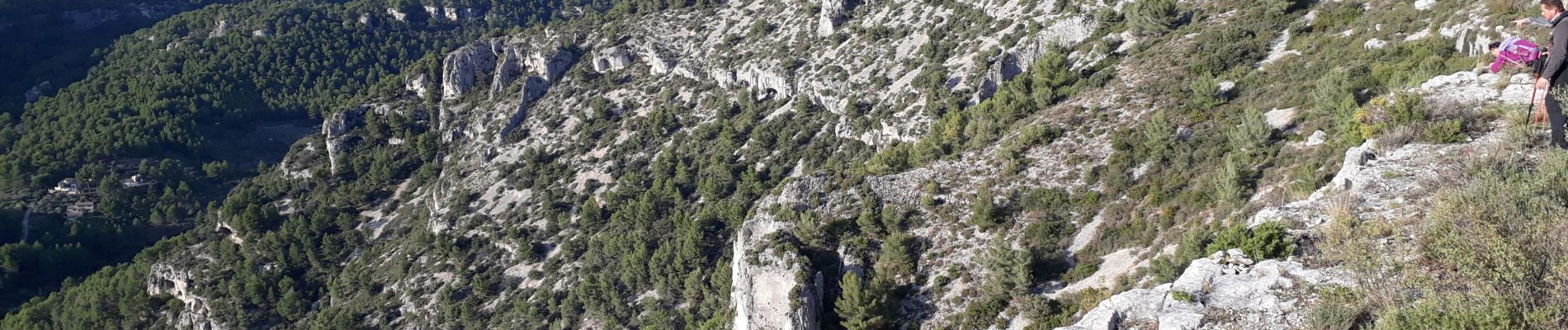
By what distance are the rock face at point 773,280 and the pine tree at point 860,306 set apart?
5.06 feet

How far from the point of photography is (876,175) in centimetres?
3456

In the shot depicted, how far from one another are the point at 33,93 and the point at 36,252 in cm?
7032

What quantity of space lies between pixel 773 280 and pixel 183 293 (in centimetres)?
7104

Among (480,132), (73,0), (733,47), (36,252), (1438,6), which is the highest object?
(73,0)

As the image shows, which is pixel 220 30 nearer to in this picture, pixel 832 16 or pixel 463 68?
pixel 463 68

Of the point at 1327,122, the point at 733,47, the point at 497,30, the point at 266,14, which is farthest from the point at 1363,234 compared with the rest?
the point at 266,14

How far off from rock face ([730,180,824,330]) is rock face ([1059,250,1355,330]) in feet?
41.9

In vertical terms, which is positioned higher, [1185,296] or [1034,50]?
[1185,296]

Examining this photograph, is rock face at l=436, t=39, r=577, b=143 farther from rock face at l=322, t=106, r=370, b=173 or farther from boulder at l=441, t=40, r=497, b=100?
rock face at l=322, t=106, r=370, b=173

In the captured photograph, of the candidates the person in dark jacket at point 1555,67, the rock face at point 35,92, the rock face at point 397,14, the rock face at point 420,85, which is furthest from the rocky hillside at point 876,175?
the rock face at point 35,92

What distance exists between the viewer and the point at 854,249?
29297mm

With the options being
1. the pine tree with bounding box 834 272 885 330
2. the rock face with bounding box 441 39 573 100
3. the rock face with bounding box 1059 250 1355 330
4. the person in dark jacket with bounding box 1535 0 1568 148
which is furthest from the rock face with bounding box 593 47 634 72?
the person in dark jacket with bounding box 1535 0 1568 148

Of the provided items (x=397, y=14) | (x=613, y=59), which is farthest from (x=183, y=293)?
(x=397, y=14)

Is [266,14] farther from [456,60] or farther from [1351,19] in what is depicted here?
[1351,19]
